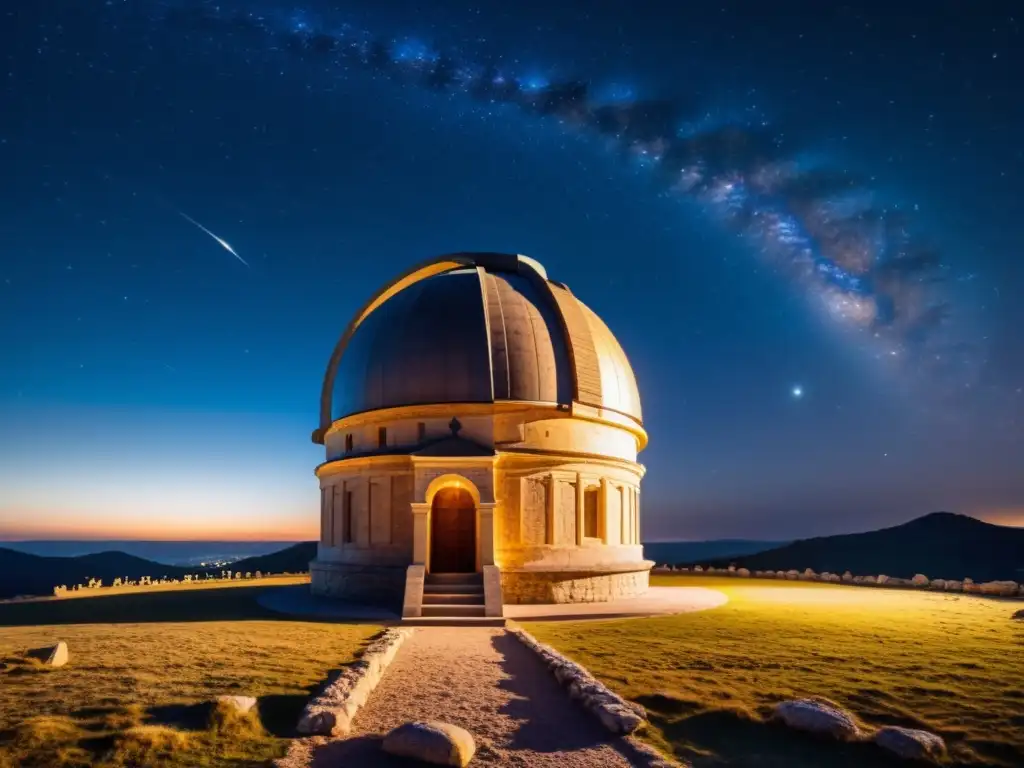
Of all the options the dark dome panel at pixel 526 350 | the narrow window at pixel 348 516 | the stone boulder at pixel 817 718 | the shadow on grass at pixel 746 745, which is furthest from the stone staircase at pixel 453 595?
the stone boulder at pixel 817 718

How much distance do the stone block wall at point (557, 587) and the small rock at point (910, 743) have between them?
16980 mm

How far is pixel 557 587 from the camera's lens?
25828 millimetres

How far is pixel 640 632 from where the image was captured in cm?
1869

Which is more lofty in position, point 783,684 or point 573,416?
point 573,416

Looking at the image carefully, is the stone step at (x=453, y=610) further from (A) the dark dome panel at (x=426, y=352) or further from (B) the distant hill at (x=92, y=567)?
(B) the distant hill at (x=92, y=567)

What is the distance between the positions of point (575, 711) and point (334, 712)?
133 inches

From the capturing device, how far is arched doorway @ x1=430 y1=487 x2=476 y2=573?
91.0 feet

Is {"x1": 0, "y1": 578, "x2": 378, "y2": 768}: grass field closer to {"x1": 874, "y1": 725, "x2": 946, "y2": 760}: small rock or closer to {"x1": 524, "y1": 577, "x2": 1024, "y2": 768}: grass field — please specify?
{"x1": 524, "y1": 577, "x2": 1024, "y2": 768}: grass field

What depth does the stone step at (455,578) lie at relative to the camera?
2469 centimetres

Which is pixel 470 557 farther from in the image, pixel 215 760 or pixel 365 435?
pixel 215 760

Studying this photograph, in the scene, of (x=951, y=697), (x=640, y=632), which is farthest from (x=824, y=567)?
(x=951, y=697)

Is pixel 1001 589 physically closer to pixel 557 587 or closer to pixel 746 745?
pixel 557 587

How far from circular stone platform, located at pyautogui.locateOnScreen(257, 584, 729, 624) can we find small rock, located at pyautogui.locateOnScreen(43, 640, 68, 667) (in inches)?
353

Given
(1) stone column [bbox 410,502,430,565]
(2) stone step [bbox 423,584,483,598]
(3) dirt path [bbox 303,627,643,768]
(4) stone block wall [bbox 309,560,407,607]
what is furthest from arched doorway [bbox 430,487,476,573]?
(3) dirt path [bbox 303,627,643,768]
